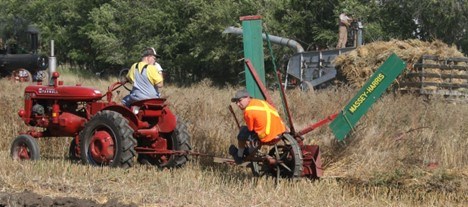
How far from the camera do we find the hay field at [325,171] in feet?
24.9

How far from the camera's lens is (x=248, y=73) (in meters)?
9.60

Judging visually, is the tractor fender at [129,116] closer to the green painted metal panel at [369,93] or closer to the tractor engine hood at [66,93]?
the tractor engine hood at [66,93]

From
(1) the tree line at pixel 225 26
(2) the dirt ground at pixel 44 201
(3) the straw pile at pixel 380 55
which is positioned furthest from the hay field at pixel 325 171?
(1) the tree line at pixel 225 26

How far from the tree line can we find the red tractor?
1376cm

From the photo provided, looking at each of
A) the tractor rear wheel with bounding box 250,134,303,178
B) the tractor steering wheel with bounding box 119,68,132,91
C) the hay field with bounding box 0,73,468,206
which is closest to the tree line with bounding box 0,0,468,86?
the tractor steering wheel with bounding box 119,68,132,91

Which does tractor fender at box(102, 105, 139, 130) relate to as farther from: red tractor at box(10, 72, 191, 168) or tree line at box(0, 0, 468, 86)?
tree line at box(0, 0, 468, 86)

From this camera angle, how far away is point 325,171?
9.64m

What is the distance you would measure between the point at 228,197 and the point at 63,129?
12.8 ft

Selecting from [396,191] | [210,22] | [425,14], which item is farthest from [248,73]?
[210,22]

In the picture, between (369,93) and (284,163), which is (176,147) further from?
(369,93)

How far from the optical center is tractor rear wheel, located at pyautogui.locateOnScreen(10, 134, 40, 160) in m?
10.4

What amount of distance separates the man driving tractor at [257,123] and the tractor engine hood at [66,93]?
2750mm

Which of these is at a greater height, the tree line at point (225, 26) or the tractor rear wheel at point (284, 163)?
the tree line at point (225, 26)

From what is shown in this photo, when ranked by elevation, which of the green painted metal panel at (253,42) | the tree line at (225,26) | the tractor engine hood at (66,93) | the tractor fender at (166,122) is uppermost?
the tree line at (225,26)
